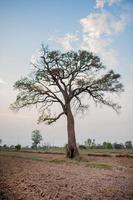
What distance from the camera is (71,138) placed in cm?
1911

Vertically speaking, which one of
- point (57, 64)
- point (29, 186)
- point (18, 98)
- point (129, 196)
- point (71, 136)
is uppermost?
point (57, 64)

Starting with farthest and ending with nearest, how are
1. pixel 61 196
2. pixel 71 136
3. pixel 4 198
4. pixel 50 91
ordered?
1. pixel 50 91
2. pixel 71 136
3. pixel 61 196
4. pixel 4 198

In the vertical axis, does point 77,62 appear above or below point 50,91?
above

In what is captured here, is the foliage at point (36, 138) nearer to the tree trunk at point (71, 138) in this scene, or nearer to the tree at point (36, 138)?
the tree at point (36, 138)

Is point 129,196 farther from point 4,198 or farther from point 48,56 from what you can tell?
point 48,56

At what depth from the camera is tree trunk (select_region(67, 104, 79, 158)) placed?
1870 centimetres

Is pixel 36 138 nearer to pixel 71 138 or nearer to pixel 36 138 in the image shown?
pixel 36 138

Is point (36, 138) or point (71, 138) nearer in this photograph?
point (71, 138)

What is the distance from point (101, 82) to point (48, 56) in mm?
5744

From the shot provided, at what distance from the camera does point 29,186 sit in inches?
215

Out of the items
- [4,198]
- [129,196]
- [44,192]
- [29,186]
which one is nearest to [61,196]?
[44,192]

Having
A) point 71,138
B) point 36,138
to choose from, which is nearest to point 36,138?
point 36,138

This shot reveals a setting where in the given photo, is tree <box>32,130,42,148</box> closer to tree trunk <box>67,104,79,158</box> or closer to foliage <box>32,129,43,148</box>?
foliage <box>32,129,43,148</box>

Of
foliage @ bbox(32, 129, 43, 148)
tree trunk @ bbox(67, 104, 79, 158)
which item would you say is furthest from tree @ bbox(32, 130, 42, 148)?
tree trunk @ bbox(67, 104, 79, 158)
